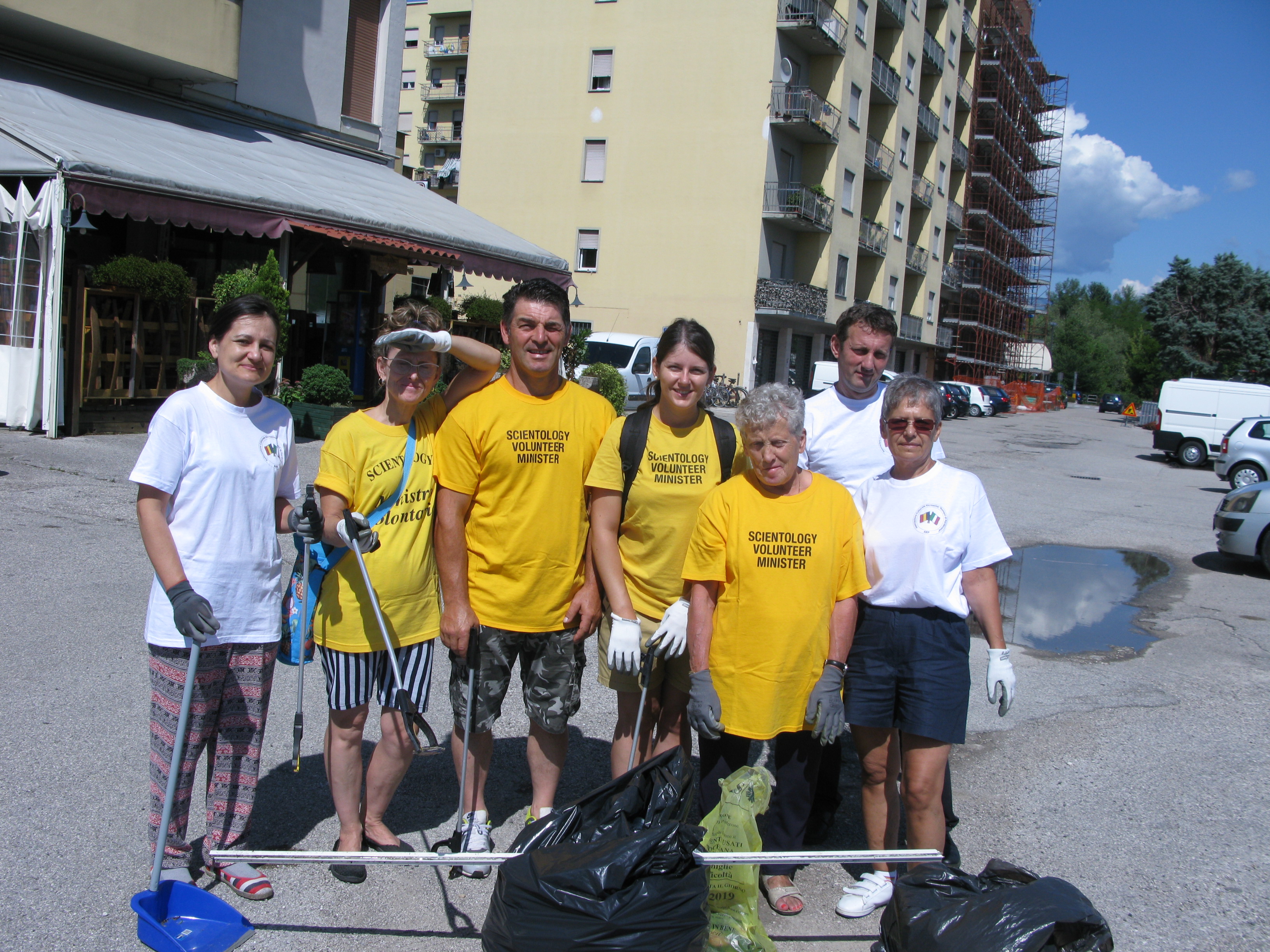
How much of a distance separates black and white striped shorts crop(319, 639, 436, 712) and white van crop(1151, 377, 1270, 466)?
2608cm

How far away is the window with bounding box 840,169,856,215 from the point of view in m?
37.2

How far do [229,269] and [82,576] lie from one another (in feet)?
30.2

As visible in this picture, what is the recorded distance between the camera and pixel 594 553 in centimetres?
319

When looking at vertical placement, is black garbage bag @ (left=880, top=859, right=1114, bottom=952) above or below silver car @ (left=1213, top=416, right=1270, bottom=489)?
below

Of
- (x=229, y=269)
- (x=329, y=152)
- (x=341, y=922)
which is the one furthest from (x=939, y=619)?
(x=329, y=152)

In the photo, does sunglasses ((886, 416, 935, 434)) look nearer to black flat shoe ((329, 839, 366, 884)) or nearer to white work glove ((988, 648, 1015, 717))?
white work glove ((988, 648, 1015, 717))

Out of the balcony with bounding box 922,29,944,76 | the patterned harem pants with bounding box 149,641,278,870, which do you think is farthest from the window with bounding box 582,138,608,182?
the patterned harem pants with bounding box 149,641,278,870

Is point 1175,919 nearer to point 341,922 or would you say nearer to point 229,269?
point 341,922

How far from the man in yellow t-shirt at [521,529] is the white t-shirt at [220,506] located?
545 mm

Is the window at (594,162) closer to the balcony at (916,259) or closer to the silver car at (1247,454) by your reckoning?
the balcony at (916,259)

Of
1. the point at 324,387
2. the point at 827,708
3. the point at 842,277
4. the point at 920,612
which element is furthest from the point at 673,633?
the point at 842,277

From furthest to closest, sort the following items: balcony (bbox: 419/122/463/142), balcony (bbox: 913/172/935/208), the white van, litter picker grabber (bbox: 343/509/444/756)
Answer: balcony (bbox: 419/122/463/142)
balcony (bbox: 913/172/935/208)
the white van
litter picker grabber (bbox: 343/509/444/756)

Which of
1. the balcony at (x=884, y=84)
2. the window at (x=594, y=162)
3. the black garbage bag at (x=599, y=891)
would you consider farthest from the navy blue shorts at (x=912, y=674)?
the balcony at (x=884, y=84)

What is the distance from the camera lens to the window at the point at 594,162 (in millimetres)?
33469
